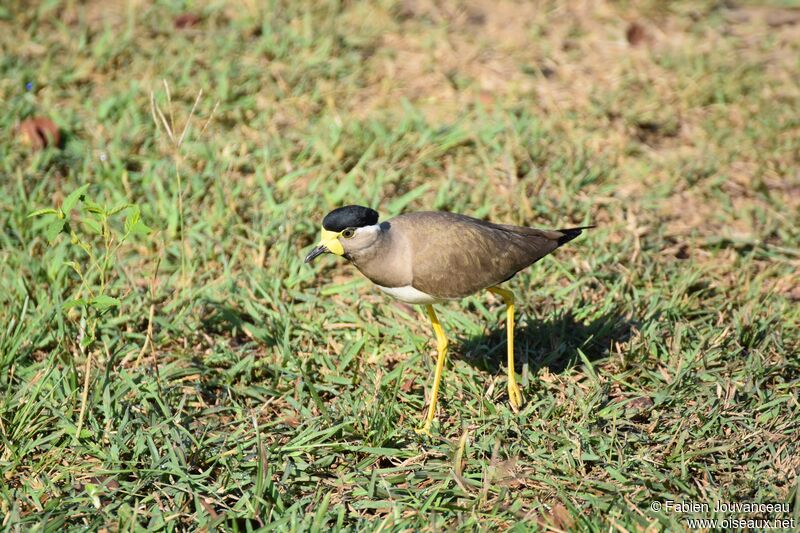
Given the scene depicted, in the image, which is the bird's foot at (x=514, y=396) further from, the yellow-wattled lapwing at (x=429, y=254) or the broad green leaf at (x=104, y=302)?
the broad green leaf at (x=104, y=302)

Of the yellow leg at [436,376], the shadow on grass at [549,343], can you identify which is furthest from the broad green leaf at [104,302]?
the shadow on grass at [549,343]

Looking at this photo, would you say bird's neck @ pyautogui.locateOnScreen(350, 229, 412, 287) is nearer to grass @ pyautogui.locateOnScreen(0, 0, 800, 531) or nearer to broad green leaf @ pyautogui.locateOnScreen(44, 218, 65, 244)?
grass @ pyautogui.locateOnScreen(0, 0, 800, 531)

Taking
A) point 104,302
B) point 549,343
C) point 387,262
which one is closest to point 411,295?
point 387,262

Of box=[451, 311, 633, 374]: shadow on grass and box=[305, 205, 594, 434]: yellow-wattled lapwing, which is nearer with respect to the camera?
box=[305, 205, 594, 434]: yellow-wattled lapwing

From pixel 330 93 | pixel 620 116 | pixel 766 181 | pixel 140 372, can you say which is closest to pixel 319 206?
pixel 330 93

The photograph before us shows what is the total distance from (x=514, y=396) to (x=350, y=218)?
128cm

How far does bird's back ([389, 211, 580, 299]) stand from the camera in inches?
169

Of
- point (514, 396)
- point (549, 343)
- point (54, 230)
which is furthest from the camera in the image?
point (549, 343)

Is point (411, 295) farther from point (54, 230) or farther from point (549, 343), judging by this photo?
point (54, 230)

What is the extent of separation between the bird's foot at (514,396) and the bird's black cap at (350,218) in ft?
3.74

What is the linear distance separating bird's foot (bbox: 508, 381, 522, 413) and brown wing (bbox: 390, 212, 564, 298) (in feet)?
1.79

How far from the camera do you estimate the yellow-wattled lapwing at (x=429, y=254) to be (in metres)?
4.28

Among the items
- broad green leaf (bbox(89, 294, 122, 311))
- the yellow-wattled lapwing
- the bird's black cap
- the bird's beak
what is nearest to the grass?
broad green leaf (bbox(89, 294, 122, 311))

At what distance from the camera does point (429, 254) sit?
14.2ft
